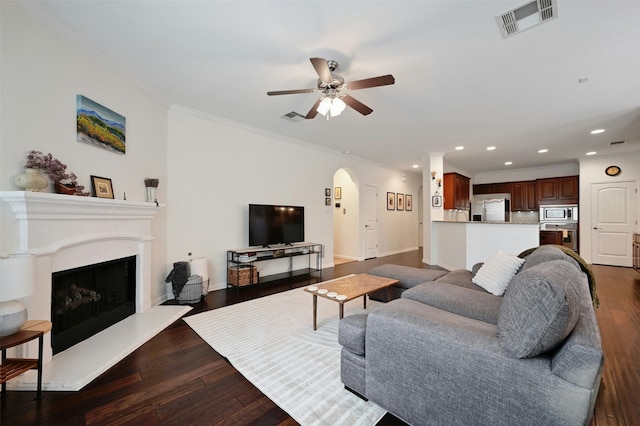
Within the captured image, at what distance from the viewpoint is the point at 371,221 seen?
7.16 metres

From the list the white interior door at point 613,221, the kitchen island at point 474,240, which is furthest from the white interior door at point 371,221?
the white interior door at point 613,221

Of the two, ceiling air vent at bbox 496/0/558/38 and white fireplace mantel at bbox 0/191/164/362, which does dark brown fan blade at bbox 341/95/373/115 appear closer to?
ceiling air vent at bbox 496/0/558/38

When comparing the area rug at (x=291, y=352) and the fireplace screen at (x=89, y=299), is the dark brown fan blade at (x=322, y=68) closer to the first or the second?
the area rug at (x=291, y=352)

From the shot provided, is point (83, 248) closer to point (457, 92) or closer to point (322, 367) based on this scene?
point (322, 367)

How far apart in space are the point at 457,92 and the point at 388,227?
5034 millimetres

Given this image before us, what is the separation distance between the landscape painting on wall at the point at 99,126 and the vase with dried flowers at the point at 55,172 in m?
0.37

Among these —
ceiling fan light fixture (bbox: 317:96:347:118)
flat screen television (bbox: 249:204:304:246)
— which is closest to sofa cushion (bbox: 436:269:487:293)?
ceiling fan light fixture (bbox: 317:96:347:118)

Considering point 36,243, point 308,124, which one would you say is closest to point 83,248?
point 36,243

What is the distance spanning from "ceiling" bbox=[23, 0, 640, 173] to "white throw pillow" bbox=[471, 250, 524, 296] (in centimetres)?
194

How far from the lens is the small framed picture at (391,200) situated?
25.5ft

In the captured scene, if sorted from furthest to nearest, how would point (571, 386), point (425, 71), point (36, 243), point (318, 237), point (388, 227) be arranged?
point (388, 227), point (318, 237), point (425, 71), point (36, 243), point (571, 386)

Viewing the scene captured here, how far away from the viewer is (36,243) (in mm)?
1933

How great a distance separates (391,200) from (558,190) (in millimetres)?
4540

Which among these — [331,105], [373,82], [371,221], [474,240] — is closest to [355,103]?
[331,105]
